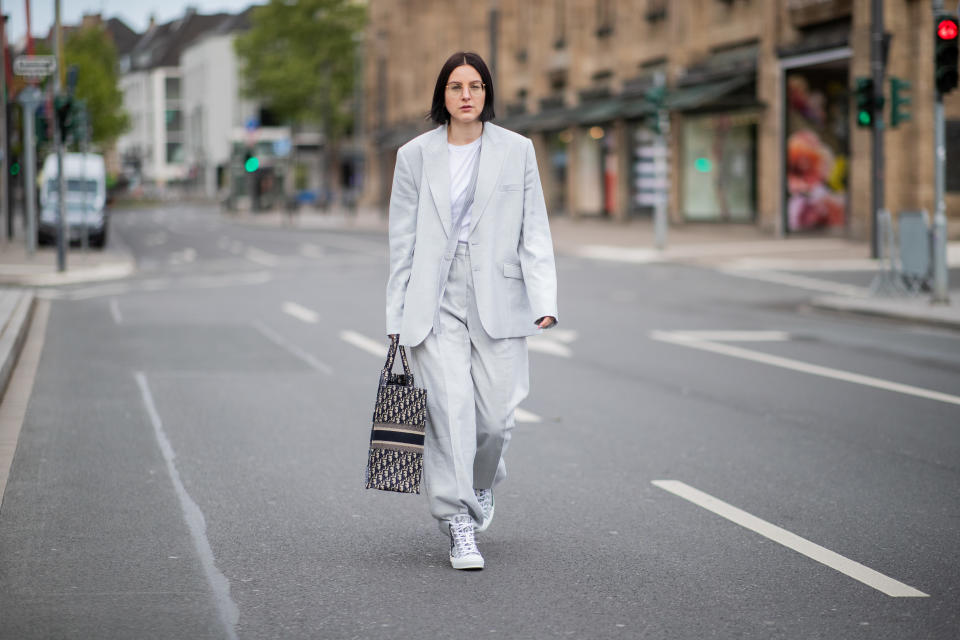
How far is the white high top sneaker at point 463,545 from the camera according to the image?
5156 mm

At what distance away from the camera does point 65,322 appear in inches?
647

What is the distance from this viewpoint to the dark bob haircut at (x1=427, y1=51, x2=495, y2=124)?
5.09 meters

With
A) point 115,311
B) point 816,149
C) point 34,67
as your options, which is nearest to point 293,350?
point 115,311

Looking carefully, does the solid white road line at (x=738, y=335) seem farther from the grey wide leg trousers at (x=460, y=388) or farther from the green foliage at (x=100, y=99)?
the green foliage at (x=100, y=99)

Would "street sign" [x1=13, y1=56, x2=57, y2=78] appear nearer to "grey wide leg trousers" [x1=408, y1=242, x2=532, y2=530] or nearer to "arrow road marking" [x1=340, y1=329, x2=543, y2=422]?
"arrow road marking" [x1=340, y1=329, x2=543, y2=422]

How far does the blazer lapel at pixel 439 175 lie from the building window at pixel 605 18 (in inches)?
1692

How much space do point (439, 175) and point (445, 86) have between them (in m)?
0.33

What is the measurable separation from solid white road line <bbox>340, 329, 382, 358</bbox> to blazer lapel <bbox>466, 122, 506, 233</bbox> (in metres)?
7.79

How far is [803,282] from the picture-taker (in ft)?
74.6

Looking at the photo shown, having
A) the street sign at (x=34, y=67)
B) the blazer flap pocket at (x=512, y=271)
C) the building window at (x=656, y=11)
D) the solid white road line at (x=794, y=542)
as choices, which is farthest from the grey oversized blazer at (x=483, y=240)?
the building window at (x=656, y=11)

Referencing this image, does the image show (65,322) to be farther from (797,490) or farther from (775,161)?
(775,161)

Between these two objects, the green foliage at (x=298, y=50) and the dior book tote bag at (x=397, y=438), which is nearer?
the dior book tote bag at (x=397, y=438)

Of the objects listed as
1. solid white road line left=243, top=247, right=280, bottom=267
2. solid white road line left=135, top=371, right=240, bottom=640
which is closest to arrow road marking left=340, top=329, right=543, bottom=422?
solid white road line left=135, top=371, right=240, bottom=640

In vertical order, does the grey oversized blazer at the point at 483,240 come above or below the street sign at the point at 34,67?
below
